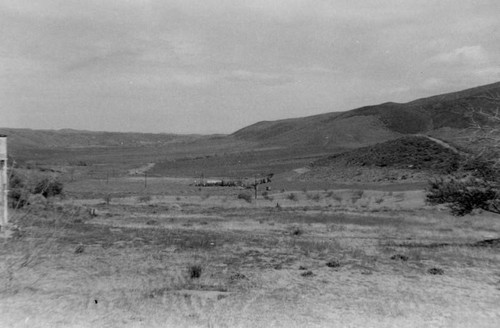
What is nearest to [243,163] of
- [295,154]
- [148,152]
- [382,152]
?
[295,154]

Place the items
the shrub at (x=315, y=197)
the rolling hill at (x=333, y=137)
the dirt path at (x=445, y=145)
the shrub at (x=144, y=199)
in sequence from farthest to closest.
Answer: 1. the rolling hill at (x=333, y=137)
2. the dirt path at (x=445, y=145)
3. the shrub at (x=315, y=197)
4. the shrub at (x=144, y=199)

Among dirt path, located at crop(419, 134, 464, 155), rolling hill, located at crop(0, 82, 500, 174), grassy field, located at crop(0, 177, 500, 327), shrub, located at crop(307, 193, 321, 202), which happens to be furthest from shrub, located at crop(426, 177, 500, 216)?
rolling hill, located at crop(0, 82, 500, 174)

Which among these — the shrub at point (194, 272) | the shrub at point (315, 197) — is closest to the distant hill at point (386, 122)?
the shrub at point (315, 197)

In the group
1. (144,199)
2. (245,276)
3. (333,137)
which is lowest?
(144,199)

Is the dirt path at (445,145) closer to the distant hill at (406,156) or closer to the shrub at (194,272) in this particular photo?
the distant hill at (406,156)

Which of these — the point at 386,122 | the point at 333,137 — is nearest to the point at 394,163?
the point at 333,137

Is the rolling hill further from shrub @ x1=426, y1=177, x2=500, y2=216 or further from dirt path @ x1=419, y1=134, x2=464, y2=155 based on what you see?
shrub @ x1=426, y1=177, x2=500, y2=216

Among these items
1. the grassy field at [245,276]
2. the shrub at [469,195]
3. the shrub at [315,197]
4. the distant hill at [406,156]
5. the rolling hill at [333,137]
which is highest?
the rolling hill at [333,137]

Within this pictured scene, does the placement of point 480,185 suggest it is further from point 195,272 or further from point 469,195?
point 195,272
